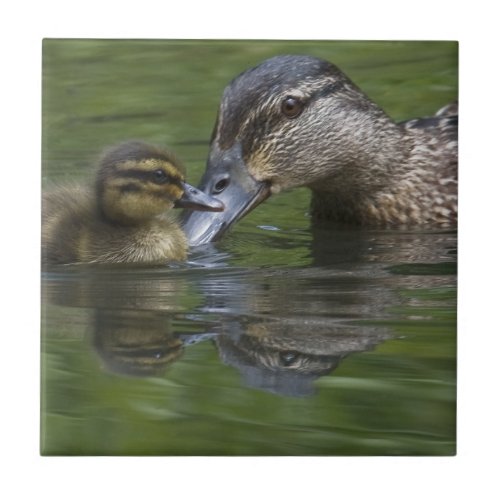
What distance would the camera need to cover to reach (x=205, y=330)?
4.19 meters

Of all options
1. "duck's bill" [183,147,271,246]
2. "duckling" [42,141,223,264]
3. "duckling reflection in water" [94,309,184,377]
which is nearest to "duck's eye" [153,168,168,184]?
"duckling" [42,141,223,264]

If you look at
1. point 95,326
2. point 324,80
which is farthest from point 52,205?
point 324,80

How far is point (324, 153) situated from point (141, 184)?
66 cm

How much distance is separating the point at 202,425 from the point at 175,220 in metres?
0.64

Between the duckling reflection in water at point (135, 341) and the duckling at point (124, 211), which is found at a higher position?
the duckling at point (124, 211)

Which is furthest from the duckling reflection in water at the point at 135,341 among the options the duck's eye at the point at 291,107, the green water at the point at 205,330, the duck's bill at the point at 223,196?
the duck's eye at the point at 291,107

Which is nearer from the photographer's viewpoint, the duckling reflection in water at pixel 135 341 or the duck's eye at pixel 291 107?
the duckling reflection in water at pixel 135 341

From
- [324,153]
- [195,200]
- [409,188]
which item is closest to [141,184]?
[195,200]

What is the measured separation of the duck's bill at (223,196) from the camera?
425 cm

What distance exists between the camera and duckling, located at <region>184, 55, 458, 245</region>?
4277 mm

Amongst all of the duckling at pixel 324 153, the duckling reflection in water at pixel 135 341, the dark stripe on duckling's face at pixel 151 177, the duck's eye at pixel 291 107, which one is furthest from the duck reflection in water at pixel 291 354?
the duck's eye at pixel 291 107

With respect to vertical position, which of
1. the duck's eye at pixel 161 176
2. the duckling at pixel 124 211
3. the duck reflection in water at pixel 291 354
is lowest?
the duck reflection in water at pixel 291 354

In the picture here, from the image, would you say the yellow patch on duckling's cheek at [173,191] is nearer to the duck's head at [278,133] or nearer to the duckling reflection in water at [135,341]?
the duck's head at [278,133]

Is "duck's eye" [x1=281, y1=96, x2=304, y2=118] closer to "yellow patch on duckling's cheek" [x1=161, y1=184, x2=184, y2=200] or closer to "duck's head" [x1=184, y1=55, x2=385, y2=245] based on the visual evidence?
"duck's head" [x1=184, y1=55, x2=385, y2=245]
